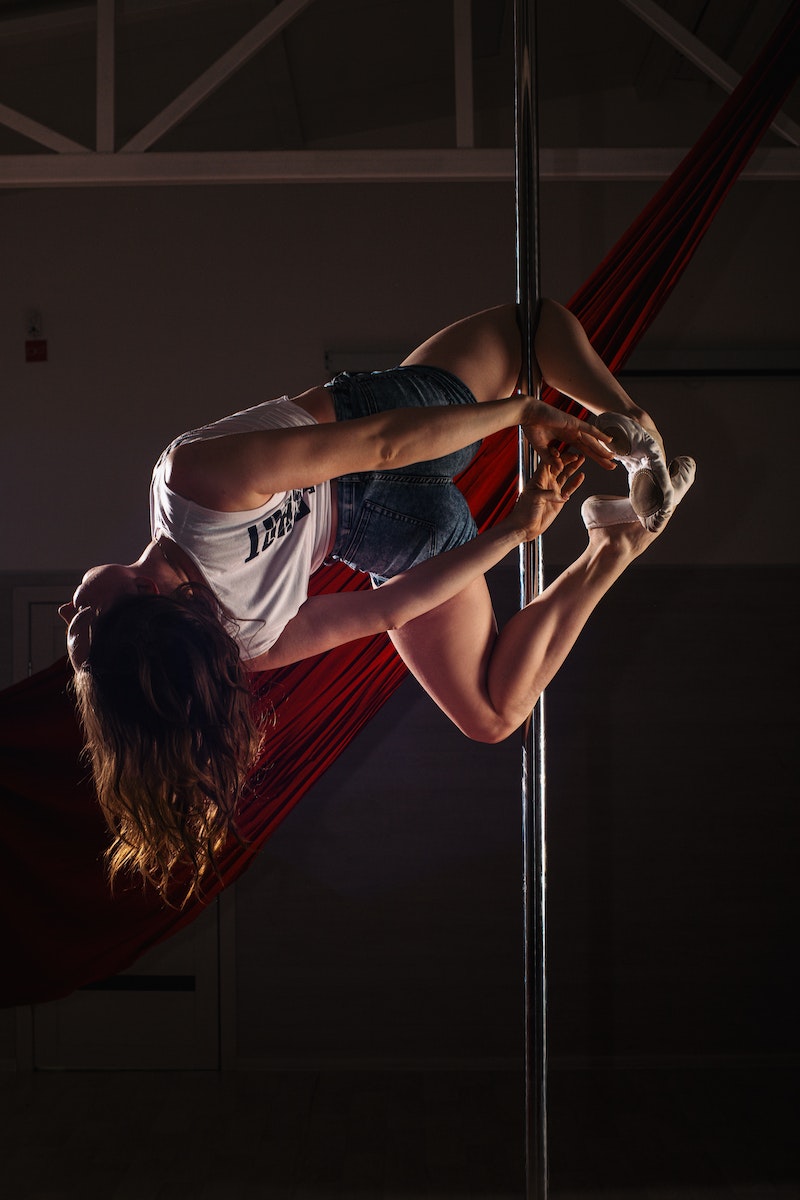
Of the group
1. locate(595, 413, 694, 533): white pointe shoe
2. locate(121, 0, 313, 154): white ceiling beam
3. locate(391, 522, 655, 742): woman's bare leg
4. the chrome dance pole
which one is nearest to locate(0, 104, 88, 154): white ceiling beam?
locate(121, 0, 313, 154): white ceiling beam

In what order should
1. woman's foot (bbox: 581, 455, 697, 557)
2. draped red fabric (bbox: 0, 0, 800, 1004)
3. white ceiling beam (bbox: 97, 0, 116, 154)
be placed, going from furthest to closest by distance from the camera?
1. white ceiling beam (bbox: 97, 0, 116, 154)
2. draped red fabric (bbox: 0, 0, 800, 1004)
3. woman's foot (bbox: 581, 455, 697, 557)

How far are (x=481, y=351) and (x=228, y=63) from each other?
1.46 metres

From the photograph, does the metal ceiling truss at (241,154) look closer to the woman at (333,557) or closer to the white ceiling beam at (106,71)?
the white ceiling beam at (106,71)

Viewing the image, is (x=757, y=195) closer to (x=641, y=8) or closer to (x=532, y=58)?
(x=641, y=8)

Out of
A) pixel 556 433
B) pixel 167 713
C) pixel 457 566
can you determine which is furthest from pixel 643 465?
pixel 167 713

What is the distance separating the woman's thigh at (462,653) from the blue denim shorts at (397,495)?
0.08 m

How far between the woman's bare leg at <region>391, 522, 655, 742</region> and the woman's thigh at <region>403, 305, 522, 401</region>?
24 cm

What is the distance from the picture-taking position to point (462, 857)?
10.9 ft

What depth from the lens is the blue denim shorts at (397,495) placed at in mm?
1252

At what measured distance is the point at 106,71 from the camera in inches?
92.3

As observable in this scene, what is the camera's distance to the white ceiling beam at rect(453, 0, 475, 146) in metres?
2.37

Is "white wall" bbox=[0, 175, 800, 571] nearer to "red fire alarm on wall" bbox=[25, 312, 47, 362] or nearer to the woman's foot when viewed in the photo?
"red fire alarm on wall" bbox=[25, 312, 47, 362]

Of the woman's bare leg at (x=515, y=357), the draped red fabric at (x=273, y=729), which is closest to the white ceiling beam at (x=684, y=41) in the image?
the draped red fabric at (x=273, y=729)

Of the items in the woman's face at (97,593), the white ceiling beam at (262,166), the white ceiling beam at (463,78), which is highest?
the white ceiling beam at (463,78)
